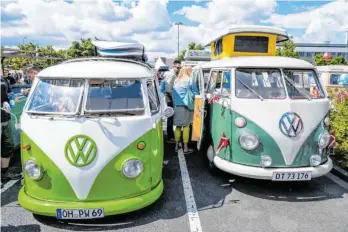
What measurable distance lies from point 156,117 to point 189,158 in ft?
7.77

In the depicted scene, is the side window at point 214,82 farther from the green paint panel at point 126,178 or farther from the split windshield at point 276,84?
the green paint panel at point 126,178

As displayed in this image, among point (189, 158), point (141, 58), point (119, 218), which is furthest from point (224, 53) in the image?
point (119, 218)

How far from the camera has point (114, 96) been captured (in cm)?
405

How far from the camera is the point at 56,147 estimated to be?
355 cm

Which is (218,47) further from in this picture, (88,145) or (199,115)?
(88,145)

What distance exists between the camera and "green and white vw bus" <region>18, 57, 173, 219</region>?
3543 millimetres

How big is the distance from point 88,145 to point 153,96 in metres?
1.37

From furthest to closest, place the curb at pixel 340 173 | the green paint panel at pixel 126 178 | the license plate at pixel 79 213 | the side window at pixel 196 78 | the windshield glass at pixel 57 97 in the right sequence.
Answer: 1. the side window at pixel 196 78
2. the curb at pixel 340 173
3. the windshield glass at pixel 57 97
4. the green paint panel at pixel 126 178
5. the license plate at pixel 79 213

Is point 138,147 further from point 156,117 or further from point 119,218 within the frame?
point 119,218

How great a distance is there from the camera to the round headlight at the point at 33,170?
11.7ft

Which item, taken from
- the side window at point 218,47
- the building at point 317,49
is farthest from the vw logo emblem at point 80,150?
the building at point 317,49

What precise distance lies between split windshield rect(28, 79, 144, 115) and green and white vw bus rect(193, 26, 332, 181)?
5.10ft

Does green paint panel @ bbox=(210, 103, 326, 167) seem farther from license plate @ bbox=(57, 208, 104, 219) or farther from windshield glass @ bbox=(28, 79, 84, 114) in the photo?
windshield glass @ bbox=(28, 79, 84, 114)

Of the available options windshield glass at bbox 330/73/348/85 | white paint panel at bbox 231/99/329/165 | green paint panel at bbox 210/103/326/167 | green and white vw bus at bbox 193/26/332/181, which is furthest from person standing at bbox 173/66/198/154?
windshield glass at bbox 330/73/348/85
